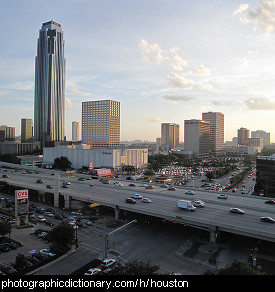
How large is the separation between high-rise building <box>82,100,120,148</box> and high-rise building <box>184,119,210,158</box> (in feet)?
155

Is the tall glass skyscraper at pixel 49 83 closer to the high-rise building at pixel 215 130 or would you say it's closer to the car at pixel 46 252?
the high-rise building at pixel 215 130

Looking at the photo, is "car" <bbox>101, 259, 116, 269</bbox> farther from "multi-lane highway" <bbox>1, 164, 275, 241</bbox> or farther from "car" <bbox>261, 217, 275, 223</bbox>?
"car" <bbox>261, 217, 275, 223</bbox>

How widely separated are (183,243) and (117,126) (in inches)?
3790

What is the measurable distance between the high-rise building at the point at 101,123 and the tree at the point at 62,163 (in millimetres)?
35774

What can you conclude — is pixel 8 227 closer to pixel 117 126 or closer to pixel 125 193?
pixel 125 193

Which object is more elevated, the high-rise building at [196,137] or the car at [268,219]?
the high-rise building at [196,137]

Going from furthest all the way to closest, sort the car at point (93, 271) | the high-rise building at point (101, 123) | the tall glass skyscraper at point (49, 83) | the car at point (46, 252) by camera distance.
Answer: the tall glass skyscraper at point (49, 83) → the high-rise building at point (101, 123) → the car at point (46, 252) → the car at point (93, 271)

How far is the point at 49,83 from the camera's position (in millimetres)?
146625

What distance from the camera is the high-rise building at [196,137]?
140250 mm

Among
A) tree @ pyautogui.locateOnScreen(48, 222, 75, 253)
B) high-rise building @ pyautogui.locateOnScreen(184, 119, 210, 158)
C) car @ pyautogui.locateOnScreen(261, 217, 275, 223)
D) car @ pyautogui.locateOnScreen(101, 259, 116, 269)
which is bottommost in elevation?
car @ pyautogui.locateOnScreen(101, 259, 116, 269)

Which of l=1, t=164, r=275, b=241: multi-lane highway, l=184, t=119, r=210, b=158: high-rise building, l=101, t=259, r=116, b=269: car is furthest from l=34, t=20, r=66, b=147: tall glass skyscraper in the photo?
l=101, t=259, r=116, b=269: car

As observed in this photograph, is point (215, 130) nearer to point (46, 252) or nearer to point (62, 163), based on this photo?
point (62, 163)

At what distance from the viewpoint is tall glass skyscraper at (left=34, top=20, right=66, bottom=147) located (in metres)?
145

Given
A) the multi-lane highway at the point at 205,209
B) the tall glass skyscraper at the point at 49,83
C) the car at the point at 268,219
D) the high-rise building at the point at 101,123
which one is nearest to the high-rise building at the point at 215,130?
the high-rise building at the point at 101,123
